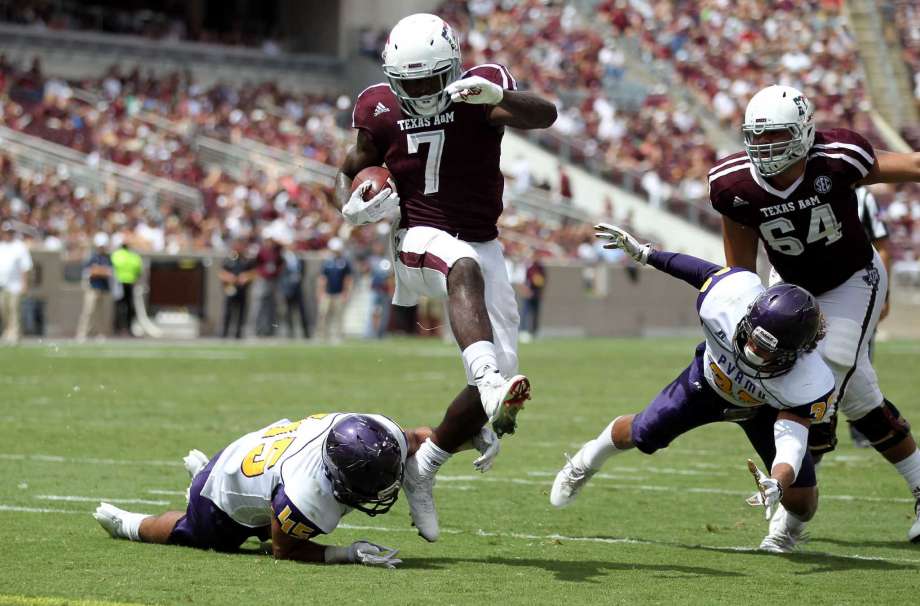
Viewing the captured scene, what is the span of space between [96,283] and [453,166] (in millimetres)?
17003

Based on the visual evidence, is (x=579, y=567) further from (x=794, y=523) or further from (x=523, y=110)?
(x=523, y=110)

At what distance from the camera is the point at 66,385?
14461 mm

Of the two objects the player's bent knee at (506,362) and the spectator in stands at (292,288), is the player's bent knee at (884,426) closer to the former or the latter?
the player's bent knee at (506,362)

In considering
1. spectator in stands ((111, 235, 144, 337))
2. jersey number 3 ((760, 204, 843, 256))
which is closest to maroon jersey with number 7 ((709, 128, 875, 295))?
jersey number 3 ((760, 204, 843, 256))

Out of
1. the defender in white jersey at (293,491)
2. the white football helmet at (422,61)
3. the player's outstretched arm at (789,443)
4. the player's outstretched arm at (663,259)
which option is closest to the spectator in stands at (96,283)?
the defender in white jersey at (293,491)

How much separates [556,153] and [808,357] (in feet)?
89.4

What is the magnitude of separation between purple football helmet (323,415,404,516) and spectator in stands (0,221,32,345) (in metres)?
16.9

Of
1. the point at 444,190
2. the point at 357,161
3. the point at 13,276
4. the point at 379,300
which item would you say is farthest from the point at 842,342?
the point at 379,300

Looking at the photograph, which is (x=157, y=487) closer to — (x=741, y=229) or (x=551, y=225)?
(x=741, y=229)

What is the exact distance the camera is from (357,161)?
260 inches

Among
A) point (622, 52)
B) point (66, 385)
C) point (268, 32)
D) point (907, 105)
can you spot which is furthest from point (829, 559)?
point (268, 32)

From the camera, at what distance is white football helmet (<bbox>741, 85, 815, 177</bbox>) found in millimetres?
6273

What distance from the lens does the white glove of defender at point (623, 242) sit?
6242mm

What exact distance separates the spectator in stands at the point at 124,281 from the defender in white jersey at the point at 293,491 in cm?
1757
